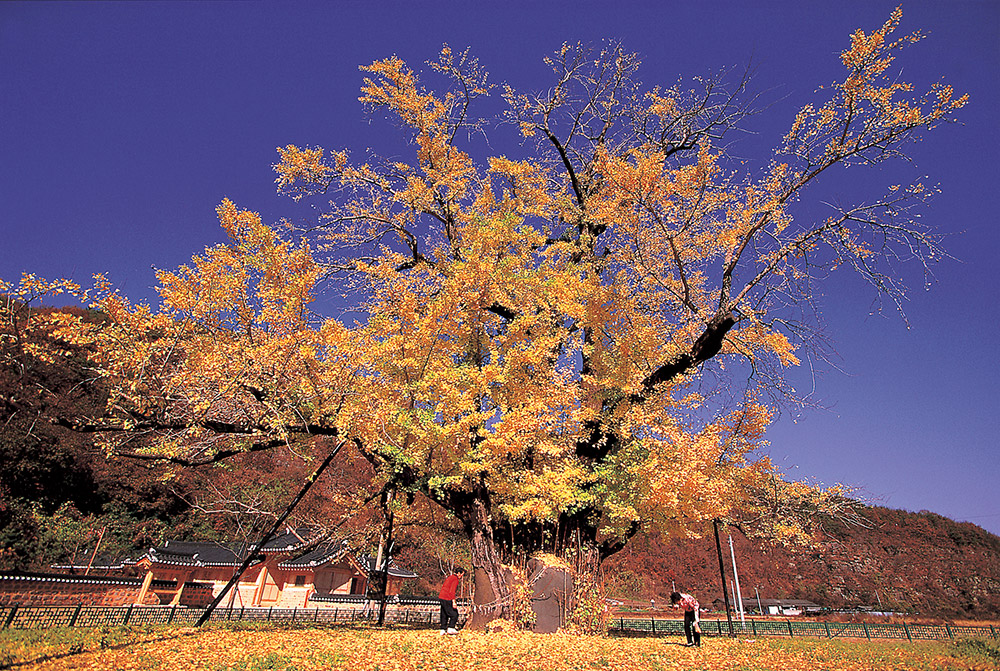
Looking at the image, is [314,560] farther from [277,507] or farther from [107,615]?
[107,615]

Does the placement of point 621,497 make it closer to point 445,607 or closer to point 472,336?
point 445,607

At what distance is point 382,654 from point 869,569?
2731 inches

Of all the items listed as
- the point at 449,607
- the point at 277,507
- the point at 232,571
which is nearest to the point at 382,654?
the point at 449,607

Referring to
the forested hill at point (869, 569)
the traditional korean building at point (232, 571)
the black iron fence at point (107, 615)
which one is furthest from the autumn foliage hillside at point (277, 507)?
the black iron fence at point (107, 615)

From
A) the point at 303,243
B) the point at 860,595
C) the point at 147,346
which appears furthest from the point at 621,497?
the point at 860,595

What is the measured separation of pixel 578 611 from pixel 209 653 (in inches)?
261

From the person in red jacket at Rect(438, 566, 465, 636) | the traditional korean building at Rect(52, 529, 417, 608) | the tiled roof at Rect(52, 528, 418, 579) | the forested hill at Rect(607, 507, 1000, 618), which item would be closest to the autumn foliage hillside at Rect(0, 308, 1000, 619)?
the forested hill at Rect(607, 507, 1000, 618)

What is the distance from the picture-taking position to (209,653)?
251 inches

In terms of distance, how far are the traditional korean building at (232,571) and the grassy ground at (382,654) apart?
1314cm

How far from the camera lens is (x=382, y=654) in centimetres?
643

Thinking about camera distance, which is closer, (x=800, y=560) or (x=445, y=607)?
(x=445, y=607)

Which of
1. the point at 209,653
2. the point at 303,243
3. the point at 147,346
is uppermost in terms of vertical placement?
the point at 303,243

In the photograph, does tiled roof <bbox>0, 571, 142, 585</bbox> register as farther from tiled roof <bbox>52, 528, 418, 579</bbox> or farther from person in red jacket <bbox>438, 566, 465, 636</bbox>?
person in red jacket <bbox>438, 566, 465, 636</bbox>

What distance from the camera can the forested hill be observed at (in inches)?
2062
